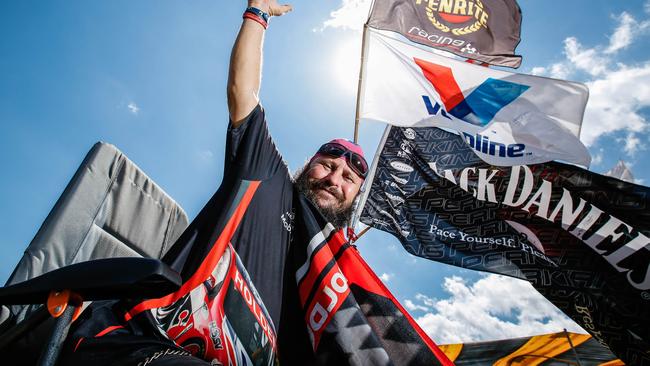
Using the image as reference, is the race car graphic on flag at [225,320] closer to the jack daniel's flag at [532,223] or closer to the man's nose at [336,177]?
the man's nose at [336,177]

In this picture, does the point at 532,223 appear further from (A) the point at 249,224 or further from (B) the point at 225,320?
(B) the point at 225,320

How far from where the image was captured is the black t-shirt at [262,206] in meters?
1.58

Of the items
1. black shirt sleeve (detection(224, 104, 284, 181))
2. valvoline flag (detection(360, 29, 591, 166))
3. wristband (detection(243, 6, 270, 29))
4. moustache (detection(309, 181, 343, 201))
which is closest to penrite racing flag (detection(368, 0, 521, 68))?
valvoline flag (detection(360, 29, 591, 166))

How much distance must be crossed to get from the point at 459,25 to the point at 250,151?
5799 millimetres

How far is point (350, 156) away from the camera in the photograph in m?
2.87

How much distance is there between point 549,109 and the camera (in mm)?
5227

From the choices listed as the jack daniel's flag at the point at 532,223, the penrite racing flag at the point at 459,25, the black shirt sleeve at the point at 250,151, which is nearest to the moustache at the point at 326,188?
the black shirt sleeve at the point at 250,151

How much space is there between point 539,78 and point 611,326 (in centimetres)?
355

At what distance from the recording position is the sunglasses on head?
2.84 metres

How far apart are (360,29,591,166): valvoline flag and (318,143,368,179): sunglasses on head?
172 cm

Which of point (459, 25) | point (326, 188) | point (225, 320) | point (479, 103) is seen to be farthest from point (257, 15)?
point (459, 25)

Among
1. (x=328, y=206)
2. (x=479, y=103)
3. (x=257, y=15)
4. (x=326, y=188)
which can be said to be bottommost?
(x=328, y=206)

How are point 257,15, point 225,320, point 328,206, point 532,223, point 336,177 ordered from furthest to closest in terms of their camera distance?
point 532,223 < point 336,177 < point 328,206 < point 257,15 < point 225,320

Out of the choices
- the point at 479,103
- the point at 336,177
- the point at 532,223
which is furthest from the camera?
the point at 479,103
